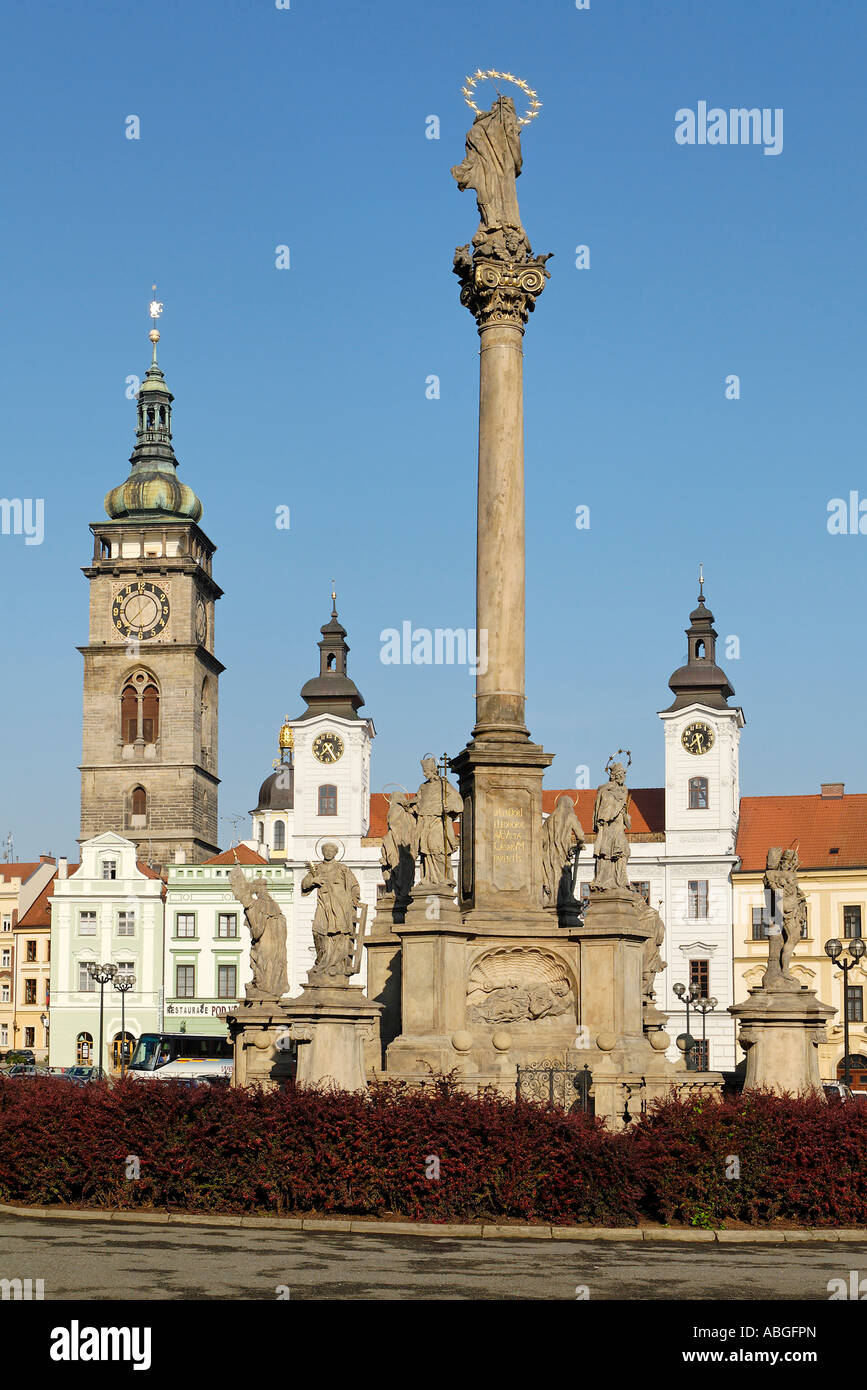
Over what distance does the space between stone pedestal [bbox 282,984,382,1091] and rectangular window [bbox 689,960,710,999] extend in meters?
54.6

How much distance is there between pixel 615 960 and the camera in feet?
69.3

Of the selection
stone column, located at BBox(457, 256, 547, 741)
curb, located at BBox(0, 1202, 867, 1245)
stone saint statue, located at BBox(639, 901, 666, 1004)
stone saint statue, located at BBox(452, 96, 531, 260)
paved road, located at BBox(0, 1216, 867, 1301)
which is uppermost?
stone saint statue, located at BBox(452, 96, 531, 260)

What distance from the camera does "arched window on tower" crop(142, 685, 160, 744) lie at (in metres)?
96.4

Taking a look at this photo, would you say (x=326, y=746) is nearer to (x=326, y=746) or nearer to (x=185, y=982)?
(x=326, y=746)

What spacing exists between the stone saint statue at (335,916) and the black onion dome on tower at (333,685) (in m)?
57.9

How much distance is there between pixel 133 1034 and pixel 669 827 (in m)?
25.0

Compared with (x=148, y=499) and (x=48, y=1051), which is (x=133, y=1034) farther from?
(x=148, y=499)

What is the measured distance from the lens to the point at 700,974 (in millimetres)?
72875

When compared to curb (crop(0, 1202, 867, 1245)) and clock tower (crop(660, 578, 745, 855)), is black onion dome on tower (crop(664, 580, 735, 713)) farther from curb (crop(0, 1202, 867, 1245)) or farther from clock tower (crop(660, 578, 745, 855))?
curb (crop(0, 1202, 867, 1245))

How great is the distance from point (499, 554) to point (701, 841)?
53009mm

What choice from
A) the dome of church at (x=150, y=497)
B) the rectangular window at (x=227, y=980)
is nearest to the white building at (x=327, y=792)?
the rectangular window at (x=227, y=980)

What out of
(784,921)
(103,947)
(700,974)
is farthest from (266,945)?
(103,947)

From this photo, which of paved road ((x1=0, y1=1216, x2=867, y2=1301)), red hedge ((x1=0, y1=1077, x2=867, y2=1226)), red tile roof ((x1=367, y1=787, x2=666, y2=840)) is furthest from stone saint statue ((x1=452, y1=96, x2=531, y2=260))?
red tile roof ((x1=367, y1=787, x2=666, y2=840))
